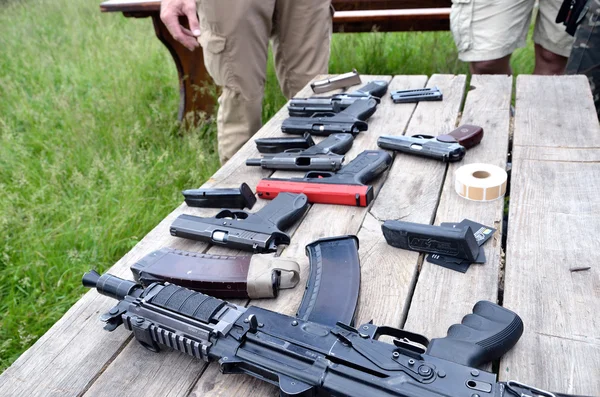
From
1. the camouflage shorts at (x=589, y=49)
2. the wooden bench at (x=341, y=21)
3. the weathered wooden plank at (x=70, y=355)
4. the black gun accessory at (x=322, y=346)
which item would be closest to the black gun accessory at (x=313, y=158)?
the weathered wooden plank at (x=70, y=355)

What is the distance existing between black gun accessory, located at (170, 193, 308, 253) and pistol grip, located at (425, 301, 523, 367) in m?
0.73

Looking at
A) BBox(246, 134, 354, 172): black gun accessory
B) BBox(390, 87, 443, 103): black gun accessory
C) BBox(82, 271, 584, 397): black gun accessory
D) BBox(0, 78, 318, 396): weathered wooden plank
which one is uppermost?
BBox(82, 271, 584, 397): black gun accessory

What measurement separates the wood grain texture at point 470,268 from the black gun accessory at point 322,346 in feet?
0.29

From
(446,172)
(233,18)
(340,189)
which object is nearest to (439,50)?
(233,18)

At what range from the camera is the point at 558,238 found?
5.88ft

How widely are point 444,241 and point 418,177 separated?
0.65 meters

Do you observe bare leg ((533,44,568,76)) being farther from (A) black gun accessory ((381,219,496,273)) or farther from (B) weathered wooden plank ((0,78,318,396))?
(B) weathered wooden plank ((0,78,318,396))

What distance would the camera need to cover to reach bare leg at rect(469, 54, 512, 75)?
377cm

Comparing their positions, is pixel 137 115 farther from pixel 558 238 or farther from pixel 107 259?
pixel 558 238

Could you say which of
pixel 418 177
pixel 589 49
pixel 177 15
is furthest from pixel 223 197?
pixel 589 49

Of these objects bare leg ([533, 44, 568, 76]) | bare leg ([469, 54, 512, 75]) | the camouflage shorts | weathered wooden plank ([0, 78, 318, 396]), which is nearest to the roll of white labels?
weathered wooden plank ([0, 78, 318, 396])

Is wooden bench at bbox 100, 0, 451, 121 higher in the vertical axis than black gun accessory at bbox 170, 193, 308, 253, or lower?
lower

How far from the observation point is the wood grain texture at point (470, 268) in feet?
4.97

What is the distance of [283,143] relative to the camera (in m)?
2.60
